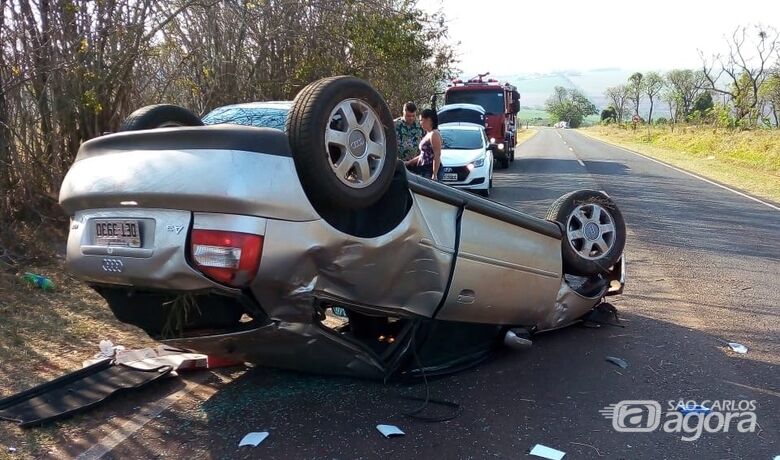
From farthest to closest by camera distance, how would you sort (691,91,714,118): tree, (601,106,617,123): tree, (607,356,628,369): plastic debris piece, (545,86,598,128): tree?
(545,86,598,128): tree → (601,106,617,123): tree → (691,91,714,118): tree → (607,356,628,369): plastic debris piece

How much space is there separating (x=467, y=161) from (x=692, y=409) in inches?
438

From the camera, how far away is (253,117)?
16.6 ft

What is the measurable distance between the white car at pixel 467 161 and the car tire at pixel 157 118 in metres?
9.90

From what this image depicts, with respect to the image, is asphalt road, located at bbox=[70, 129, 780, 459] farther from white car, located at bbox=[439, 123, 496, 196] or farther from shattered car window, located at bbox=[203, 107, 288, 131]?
white car, located at bbox=[439, 123, 496, 196]

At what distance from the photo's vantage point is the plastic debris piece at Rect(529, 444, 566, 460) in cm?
382

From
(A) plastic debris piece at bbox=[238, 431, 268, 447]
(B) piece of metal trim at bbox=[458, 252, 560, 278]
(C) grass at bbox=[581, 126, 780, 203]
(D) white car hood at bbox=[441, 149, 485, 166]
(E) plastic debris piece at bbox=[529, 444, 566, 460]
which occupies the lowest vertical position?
(C) grass at bbox=[581, 126, 780, 203]

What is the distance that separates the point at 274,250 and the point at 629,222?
933 cm

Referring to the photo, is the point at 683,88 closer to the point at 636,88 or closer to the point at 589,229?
the point at 636,88

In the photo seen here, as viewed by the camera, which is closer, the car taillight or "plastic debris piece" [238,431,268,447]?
the car taillight

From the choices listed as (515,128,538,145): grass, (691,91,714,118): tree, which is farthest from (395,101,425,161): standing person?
(691,91,714,118): tree

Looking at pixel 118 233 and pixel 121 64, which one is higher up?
pixel 121 64

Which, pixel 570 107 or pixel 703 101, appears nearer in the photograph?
pixel 703 101

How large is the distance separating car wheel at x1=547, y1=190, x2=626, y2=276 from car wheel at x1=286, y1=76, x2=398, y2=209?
1985 mm

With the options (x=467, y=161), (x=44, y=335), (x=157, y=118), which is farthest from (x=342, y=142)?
(x=467, y=161)
